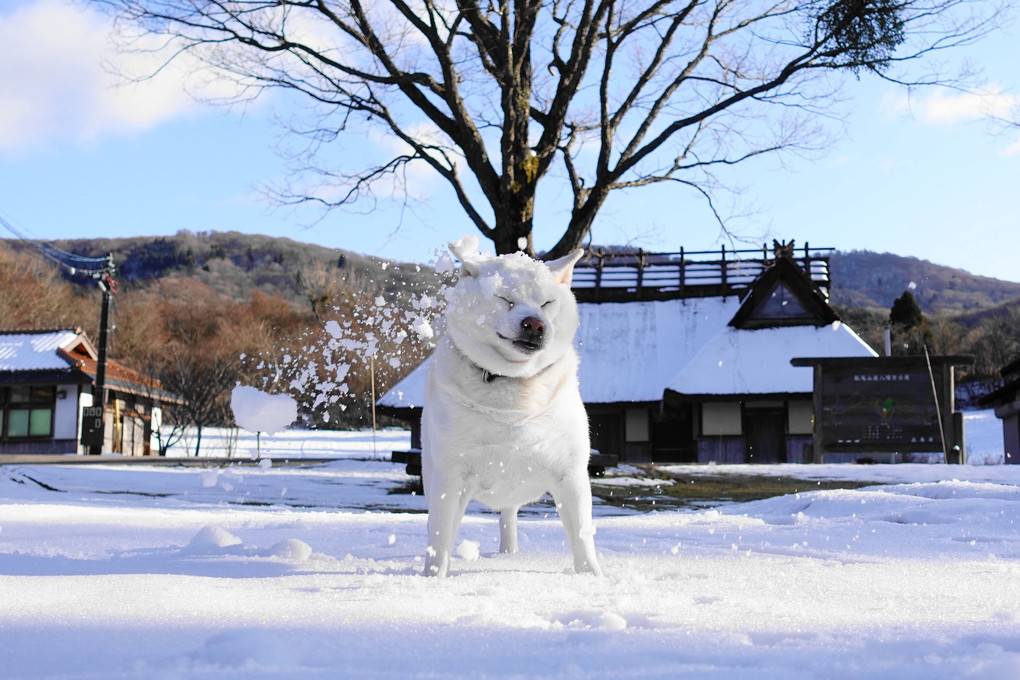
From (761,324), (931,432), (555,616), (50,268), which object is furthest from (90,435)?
(50,268)

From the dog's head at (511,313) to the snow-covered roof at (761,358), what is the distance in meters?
18.8

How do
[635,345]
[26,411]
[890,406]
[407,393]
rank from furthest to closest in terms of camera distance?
[26,411] < [635,345] < [407,393] < [890,406]

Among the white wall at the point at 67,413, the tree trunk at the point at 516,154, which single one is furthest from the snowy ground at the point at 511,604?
the white wall at the point at 67,413

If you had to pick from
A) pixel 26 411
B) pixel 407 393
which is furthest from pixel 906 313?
pixel 26 411

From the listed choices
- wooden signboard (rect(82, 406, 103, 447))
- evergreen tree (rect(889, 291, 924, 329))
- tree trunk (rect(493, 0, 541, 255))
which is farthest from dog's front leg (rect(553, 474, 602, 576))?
evergreen tree (rect(889, 291, 924, 329))

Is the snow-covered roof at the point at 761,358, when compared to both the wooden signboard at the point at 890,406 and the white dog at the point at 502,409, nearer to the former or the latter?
the wooden signboard at the point at 890,406

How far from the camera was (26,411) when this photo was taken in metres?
31.8

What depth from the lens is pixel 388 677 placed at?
5.38 ft

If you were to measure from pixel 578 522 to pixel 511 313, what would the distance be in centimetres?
80

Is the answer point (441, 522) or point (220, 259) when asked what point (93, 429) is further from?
point (220, 259)

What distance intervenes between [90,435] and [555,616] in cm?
3160

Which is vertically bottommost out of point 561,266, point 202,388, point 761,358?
point 561,266

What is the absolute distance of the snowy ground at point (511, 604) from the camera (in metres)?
1.75

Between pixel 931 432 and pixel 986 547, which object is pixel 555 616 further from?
pixel 931 432
